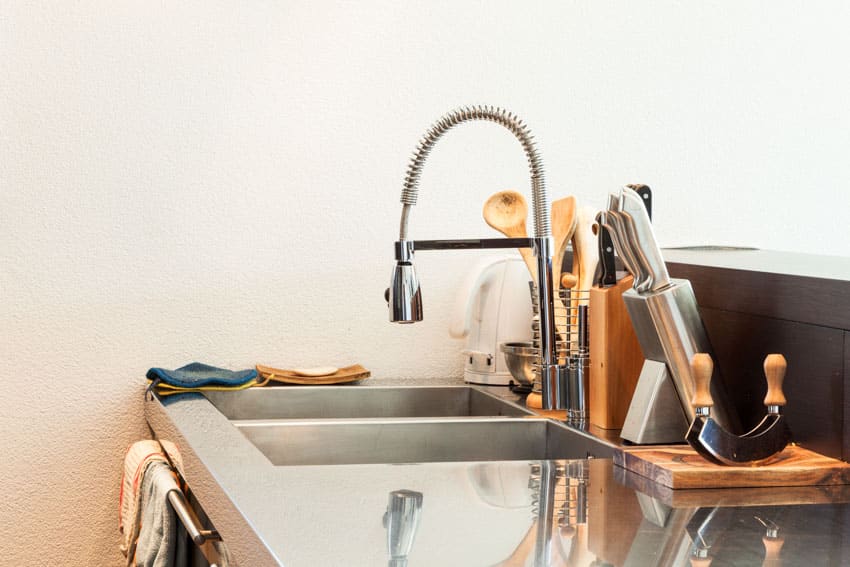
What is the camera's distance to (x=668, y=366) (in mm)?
1233

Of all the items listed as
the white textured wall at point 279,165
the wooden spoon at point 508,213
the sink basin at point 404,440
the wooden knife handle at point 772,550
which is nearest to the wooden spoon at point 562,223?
the wooden spoon at point 508,213

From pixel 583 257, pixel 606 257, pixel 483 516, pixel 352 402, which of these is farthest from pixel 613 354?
pixel 352 402

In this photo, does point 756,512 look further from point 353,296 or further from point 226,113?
point 226,113

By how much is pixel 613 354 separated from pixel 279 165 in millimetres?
868

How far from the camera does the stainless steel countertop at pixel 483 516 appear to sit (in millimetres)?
851

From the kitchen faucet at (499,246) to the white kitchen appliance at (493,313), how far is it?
0.51 m

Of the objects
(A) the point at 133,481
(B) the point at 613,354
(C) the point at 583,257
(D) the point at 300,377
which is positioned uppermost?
(C) the point at 583,257

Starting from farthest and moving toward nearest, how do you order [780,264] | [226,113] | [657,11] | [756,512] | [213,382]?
1. [657,11]
2. [226,113]
3. [213,382]
4. [780,264]
5. [756,512]

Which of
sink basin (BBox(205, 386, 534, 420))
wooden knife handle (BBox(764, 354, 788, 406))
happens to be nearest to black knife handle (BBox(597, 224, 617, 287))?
wooden knife handle (BBox(764, 354, 788, 406))

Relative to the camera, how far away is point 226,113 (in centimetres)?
202

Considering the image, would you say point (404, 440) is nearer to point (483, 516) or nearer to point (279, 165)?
point (483, 516)

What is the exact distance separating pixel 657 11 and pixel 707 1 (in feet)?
0.41

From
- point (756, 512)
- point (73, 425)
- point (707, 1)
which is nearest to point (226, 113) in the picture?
point (73, 425)

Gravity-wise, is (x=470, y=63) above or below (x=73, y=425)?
above
